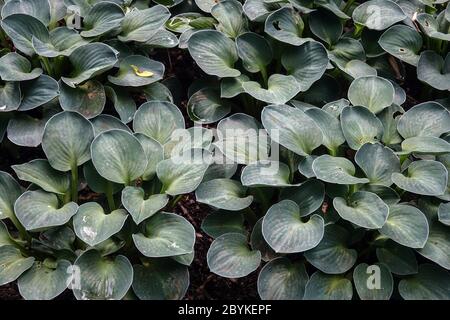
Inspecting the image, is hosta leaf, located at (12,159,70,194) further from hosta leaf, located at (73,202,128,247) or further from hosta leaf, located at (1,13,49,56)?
hosta leaf, located at (1,13,49,56)

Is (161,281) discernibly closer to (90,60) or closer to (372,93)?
(90,60)

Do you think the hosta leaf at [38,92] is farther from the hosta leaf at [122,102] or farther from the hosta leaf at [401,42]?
the hosta leaf at [401,42]

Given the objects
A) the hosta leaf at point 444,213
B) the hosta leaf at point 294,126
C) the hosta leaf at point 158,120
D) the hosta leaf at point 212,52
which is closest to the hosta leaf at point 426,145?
the hosta leaf at point 444,213

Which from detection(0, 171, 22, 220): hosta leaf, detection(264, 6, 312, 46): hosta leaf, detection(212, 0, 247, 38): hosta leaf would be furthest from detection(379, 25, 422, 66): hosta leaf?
detection(0, 171, 22, 220): hosta leaf

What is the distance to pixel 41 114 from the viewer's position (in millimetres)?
2205

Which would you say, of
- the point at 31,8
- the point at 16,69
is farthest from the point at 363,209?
the point at 31,8

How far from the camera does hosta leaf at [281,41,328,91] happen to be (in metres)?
2.26

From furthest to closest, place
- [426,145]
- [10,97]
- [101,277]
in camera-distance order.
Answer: [10,97] → [426,145] → [101,277]

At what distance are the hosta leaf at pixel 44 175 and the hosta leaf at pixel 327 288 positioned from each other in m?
0.82

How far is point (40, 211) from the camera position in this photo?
182 cm

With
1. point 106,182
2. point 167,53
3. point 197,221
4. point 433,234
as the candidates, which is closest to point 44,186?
point 106,182

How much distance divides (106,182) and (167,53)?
0.83 m

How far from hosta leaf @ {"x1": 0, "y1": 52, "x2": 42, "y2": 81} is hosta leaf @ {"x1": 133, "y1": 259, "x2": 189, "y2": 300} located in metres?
0.75

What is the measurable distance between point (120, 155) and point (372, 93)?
93 cm
